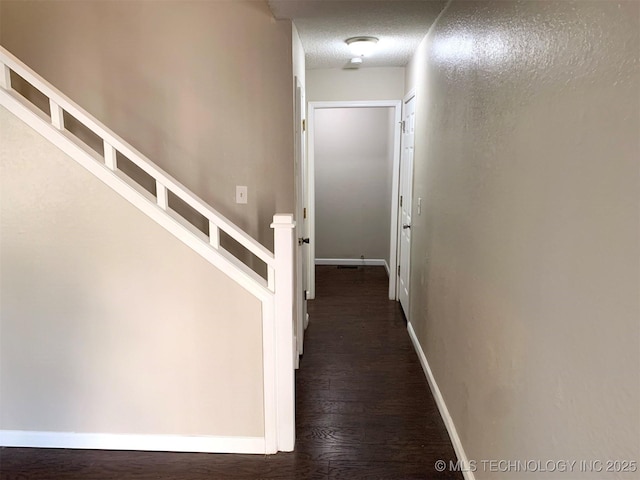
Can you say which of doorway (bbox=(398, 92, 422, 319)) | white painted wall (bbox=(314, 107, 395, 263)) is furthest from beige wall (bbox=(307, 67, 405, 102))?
white painted wall (bbox=(314, 107, 395, 263))

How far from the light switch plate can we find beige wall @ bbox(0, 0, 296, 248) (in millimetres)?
28

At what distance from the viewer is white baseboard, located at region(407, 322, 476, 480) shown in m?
2.03

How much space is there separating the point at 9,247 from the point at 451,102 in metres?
2.33

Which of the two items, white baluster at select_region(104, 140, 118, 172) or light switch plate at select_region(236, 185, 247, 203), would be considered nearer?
white baluster at select_region(104, 140, 118, 172)

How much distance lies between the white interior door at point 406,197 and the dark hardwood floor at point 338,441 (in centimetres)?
75

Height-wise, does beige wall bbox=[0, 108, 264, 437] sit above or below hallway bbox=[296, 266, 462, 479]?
above

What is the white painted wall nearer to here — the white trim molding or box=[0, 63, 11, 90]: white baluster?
the white trim molding

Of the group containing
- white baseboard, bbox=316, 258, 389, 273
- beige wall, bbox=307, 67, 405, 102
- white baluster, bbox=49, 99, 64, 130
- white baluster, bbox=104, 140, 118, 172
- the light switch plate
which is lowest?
white baseboard, bbox=316, 258, 389, 273

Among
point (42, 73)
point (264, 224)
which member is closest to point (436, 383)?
point (264, 224)

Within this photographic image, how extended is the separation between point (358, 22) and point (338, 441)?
2.44m

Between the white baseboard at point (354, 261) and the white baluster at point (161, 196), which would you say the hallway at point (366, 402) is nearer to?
the white baluster at point (161, 196)

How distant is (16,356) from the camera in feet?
7.16

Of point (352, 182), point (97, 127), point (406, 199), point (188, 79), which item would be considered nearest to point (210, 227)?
point (97, 127)

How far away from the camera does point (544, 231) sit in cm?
127
